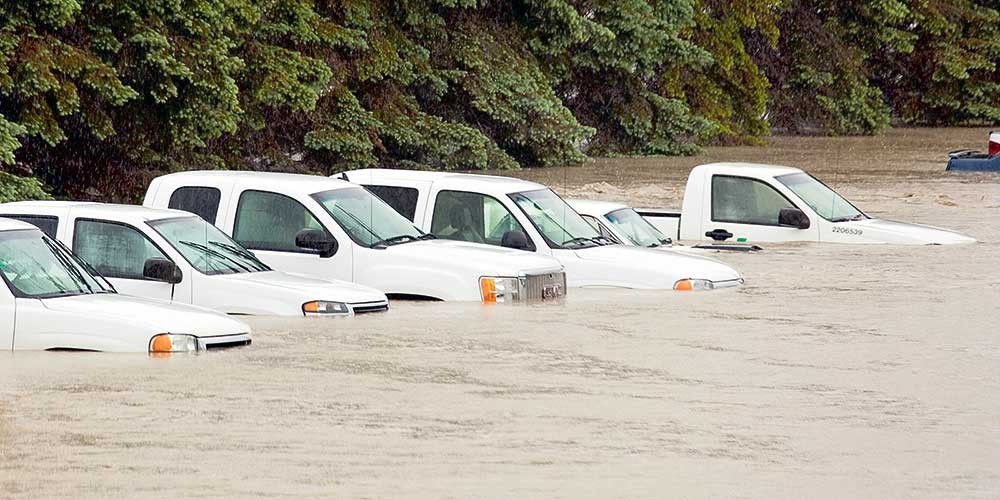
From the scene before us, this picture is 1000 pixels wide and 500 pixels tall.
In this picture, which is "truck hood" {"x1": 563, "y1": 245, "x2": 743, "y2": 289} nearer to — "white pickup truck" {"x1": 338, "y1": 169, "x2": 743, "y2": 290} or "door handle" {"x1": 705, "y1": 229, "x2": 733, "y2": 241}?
"white pickup truck" {"x1": 338, "y1": 169, "x2": 743, "y2": 290}

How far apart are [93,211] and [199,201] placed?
1945 millimetres

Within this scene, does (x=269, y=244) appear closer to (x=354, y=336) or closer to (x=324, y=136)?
(x=354, y=336)

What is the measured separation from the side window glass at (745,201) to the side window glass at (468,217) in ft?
15.0

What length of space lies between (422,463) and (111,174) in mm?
19633

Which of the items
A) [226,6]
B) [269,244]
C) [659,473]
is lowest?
[659,473]

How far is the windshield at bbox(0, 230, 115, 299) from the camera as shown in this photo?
13352 mm

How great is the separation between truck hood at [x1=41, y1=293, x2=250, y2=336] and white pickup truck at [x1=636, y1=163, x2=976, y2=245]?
9162 mm

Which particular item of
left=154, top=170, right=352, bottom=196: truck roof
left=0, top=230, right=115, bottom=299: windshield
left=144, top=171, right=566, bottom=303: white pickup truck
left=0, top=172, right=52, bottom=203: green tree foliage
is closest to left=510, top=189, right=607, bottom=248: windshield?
left=144, top=171, right=566, bottom=303: white pickup truck

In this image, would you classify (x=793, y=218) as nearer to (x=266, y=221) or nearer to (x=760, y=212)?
(x=760, y=212)

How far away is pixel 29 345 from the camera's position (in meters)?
13.0

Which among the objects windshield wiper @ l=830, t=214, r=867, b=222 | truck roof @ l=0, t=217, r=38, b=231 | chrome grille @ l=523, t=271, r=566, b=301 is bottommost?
chrome grille @ l=523, t=271, r=566, b=301

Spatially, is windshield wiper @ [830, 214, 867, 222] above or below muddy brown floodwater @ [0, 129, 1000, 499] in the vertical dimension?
above

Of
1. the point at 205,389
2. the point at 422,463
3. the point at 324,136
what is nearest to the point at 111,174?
the point at 324,136

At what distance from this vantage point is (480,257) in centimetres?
1684
